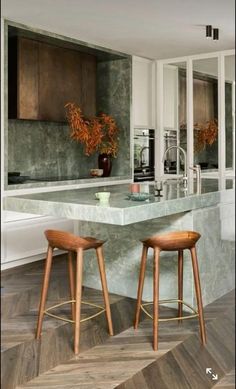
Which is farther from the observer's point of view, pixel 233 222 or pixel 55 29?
pixel 233 222

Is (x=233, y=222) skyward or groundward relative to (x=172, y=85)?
groundward

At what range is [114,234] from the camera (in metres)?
1.98

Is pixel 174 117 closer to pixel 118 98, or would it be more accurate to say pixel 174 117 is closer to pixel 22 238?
pixel 118 98

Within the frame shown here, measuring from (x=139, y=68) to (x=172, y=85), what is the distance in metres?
0.06

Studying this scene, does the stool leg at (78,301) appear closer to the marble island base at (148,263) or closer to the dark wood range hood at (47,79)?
the marble island base at (148,263)

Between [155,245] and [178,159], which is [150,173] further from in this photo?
[155,245]

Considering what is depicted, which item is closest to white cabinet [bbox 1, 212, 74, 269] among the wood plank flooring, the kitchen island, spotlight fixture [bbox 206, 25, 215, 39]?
the kitchen island

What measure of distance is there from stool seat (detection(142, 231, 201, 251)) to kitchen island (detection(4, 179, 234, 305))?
0.12 ft

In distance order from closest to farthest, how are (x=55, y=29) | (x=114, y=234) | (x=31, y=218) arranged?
(x=55, y=29)
(x=31, y=218)
(x=114, y=234)

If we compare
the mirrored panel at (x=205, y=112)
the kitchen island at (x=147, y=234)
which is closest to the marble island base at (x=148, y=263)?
the kitchen island at (x=147, y=234)

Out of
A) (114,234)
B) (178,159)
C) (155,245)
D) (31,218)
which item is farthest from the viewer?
(114,234)

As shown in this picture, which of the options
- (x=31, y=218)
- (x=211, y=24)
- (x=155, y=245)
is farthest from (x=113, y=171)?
(x=155, y=245)

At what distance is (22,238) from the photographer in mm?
863

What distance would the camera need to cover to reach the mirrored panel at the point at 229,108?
69 cm
